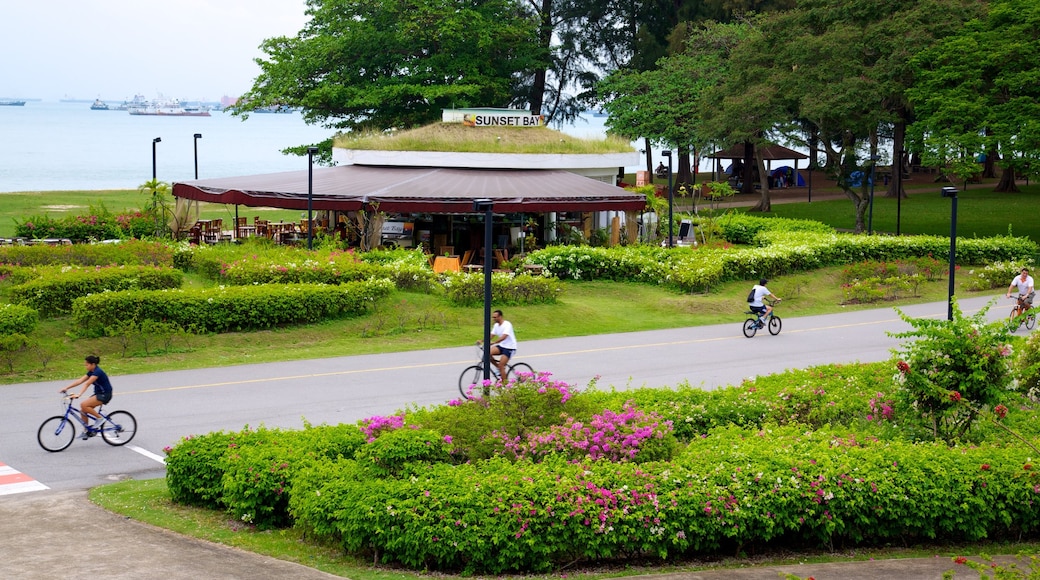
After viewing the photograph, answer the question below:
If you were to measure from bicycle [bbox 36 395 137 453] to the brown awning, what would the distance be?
61.4ft

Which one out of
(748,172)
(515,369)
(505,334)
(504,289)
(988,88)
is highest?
(988,88)

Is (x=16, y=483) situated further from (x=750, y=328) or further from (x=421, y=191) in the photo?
(x=421, y=191)

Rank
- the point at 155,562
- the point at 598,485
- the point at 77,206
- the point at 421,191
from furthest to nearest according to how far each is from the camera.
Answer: the point at 77,206 < the point at 421,191 < the point at 598,485 < the point at 155,562

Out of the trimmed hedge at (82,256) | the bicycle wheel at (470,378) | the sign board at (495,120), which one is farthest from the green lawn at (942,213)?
the bicycle wheel at (470,378)

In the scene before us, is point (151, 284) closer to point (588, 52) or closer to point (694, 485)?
point (694, 485)

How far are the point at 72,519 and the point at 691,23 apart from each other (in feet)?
187

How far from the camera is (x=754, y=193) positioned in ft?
228

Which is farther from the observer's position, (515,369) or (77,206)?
(77,206)

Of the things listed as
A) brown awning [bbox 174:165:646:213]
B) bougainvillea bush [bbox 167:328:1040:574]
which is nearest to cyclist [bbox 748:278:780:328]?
brown awning [bbox 174:165:646:213]

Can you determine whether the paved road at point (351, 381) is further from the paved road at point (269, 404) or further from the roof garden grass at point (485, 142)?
the roof garden grass at point (485, 142)

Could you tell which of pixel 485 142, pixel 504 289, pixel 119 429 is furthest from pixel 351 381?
pixel 485 142

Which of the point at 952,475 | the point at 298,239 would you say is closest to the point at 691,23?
the point at 298,239

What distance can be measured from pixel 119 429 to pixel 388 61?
4475cm

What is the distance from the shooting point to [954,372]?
579 inches
